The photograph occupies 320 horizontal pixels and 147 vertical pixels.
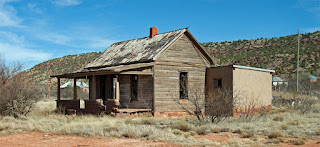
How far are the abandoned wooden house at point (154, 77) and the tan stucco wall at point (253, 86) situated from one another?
2083 mm

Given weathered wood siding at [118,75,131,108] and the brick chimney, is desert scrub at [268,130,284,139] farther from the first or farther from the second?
the brick chimney

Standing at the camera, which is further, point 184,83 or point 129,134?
point 184,83

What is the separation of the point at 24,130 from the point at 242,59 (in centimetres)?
4038

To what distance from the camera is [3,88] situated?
14.6 meters

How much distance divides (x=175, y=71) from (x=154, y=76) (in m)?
1.35

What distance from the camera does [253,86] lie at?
1586cm

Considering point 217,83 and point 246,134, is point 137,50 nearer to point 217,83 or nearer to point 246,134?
point 217,83

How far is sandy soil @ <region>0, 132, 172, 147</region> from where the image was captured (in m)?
8.46

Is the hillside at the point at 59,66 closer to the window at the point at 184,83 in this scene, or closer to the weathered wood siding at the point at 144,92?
the window at the point at 184,83

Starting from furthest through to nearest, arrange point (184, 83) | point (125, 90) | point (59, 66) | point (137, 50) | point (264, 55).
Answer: point (59, 66), point (264, 55), point (137, 50), point (184, 83), point (125, 90)

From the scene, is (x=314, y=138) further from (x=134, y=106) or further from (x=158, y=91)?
(x=134, y=106)

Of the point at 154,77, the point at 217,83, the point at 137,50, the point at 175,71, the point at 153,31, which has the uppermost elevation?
the point at 153,31

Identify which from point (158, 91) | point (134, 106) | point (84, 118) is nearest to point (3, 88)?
point (84, 118)

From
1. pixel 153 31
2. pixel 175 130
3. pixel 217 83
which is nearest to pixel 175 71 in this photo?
pixel 217 83
